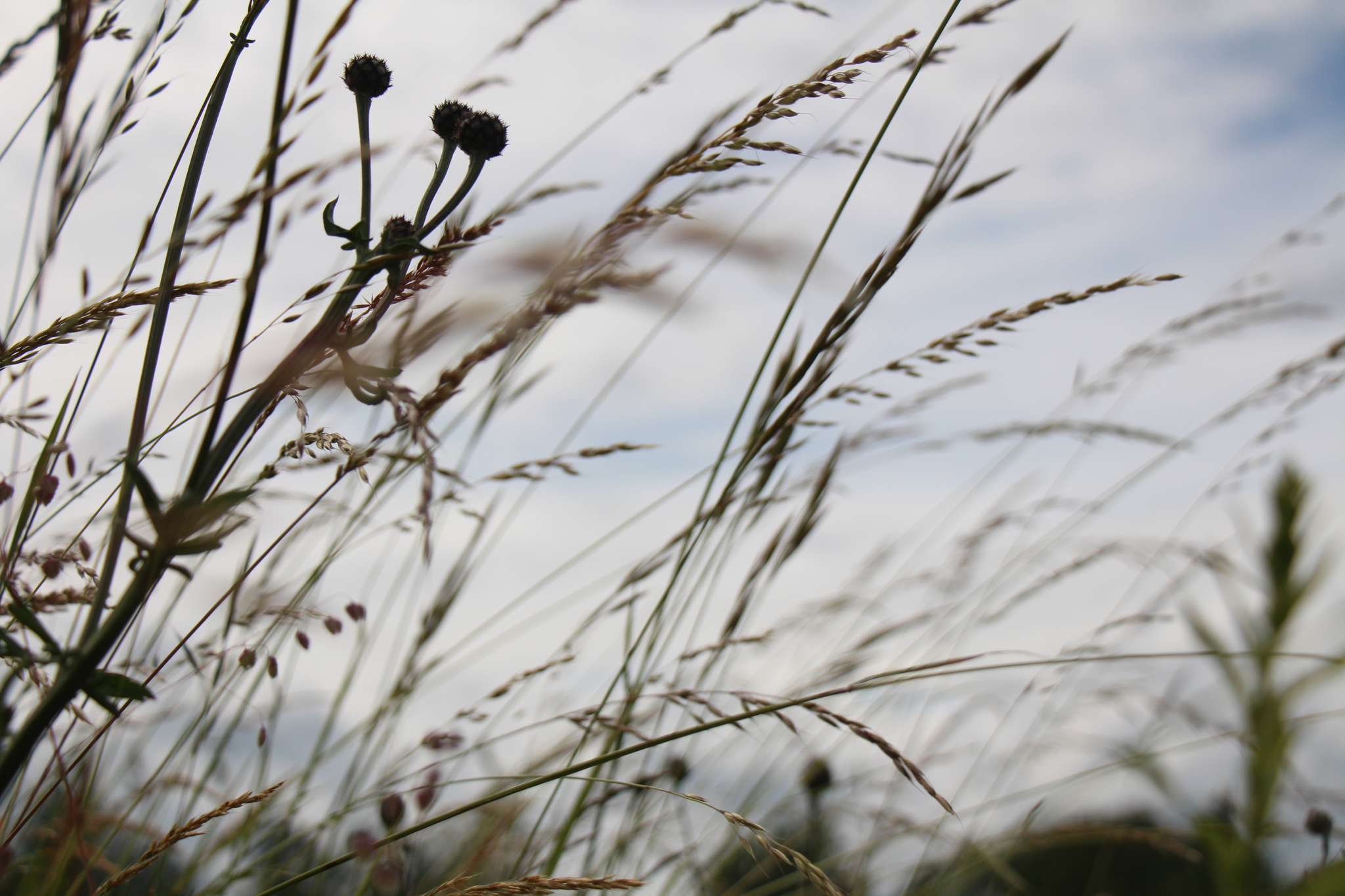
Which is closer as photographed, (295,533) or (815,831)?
(295,533)

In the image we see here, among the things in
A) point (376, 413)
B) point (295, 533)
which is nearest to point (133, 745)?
point (295, 533)

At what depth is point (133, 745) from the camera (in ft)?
4.96

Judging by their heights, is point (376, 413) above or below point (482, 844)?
above

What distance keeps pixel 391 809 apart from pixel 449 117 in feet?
3.15

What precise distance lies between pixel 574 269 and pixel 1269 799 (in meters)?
1.62

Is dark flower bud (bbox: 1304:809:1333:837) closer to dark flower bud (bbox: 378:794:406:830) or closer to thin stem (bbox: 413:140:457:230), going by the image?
dark flower bud (bbox: 378:794:406:830)

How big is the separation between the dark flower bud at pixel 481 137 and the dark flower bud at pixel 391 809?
88 centimetres

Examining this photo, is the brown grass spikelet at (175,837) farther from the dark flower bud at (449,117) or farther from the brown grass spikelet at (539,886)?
the dark flower bud at (449,117)

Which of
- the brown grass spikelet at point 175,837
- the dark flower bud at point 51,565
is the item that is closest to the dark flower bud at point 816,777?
the brown grass spikelet at point 175,837

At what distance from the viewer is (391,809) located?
1227 mm

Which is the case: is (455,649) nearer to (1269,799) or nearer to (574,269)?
(574,269)

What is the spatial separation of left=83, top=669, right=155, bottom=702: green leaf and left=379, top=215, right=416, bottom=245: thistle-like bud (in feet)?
1.17

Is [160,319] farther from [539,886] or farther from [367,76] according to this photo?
[539,886]

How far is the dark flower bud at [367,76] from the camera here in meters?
0.74
